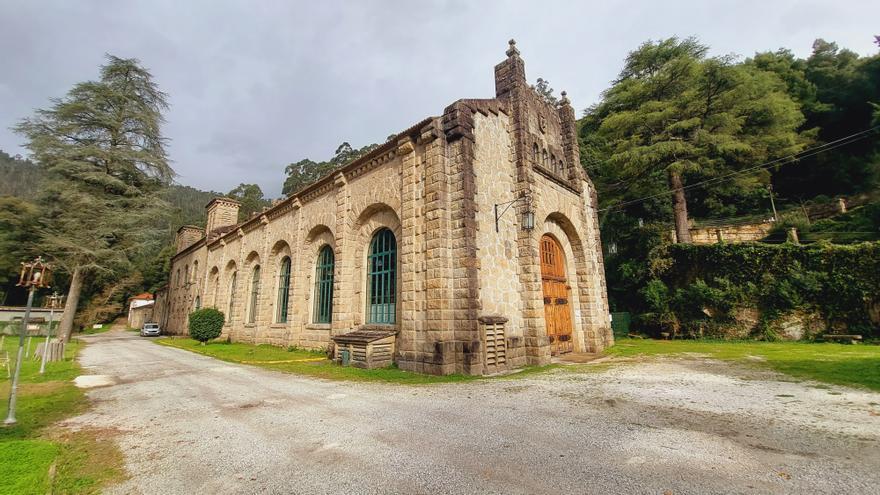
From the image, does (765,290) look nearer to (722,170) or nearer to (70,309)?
(722,170)

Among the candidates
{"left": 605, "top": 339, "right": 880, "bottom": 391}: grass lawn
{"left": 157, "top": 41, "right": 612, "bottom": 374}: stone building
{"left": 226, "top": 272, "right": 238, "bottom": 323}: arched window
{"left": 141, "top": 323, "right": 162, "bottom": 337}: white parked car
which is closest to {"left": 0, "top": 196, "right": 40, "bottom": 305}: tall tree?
{"left": 141, "top": 323, "right": 162, "bottom": 337}: white parked car

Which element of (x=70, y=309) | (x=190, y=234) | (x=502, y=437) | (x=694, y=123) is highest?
(x=694, y=123)

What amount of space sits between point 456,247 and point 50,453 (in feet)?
25.1

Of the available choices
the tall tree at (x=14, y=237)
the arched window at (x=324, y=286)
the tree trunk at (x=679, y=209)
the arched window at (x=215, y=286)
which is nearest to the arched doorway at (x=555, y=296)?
the arched window at (x=324, y=286)

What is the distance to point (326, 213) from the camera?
47.7 feet

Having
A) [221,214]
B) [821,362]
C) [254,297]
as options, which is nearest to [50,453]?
[821,362]

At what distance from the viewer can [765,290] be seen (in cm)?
1609

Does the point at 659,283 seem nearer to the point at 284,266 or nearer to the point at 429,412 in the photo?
the point at 429,412

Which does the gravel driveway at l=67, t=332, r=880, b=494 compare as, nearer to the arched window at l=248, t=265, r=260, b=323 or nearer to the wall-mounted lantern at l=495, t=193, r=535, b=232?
the wall-mounted lantern at l=495, t=193, r=535, b=232

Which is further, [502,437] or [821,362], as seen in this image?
[821,362]

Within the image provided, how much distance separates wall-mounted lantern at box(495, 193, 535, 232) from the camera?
1040 cm

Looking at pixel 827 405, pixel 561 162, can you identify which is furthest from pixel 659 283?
pixel 827 405

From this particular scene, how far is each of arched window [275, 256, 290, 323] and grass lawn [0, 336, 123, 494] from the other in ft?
35.9

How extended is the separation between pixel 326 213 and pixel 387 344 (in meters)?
6.91
